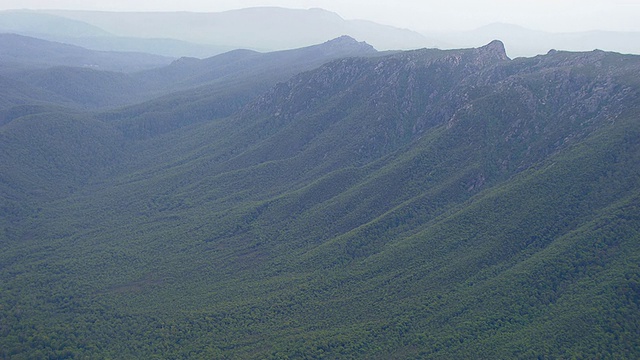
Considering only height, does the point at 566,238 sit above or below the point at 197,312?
above

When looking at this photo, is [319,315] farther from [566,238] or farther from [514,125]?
[514,125]

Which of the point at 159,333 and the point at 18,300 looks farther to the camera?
the point at 18,300

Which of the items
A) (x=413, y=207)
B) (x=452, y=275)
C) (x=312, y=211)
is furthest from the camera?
(x=312, y=211)

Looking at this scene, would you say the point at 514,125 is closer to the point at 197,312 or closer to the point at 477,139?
the point at 477,139

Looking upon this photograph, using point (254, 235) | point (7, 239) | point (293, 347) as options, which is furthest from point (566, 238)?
point (7, 239)

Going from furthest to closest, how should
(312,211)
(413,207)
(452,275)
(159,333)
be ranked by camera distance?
(312,211) → (413,207) → (452,275) → (159,333)

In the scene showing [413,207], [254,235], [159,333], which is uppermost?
[413,207]
